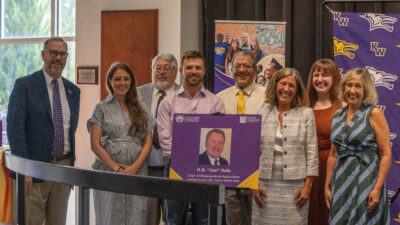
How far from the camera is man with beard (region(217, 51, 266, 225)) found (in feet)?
12.3

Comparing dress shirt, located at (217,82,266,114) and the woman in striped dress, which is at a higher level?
dress shirt, located at (217,82,266,114)

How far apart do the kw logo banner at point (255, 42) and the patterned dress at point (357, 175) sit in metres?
1.84

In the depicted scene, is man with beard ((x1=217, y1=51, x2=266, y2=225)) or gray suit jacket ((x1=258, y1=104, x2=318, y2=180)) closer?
gray suit jacket ((x1=258, y1=104, x2=318, y2=180))

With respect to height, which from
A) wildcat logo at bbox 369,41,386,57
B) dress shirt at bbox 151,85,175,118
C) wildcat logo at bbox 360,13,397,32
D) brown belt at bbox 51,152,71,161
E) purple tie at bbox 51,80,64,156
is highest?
wildcat logo at bbox 360,13,397,32

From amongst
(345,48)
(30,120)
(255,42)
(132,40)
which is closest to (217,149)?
(30,120)

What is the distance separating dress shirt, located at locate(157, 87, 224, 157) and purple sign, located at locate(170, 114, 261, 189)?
1.16 ft

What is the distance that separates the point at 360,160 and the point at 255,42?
214 centimetres

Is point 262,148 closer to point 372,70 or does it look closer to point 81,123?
point 372,70

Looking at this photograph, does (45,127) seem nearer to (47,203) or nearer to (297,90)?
(47,203)

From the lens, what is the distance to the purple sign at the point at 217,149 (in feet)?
10.3

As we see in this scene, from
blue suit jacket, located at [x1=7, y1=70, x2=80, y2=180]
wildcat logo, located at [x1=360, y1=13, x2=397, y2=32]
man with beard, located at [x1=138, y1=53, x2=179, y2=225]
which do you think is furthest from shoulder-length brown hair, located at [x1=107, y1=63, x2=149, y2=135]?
wildcat logo, located at [x1=360, y1=13, x2=397, y2=32]

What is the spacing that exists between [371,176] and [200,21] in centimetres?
315

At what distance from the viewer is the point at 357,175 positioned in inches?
129

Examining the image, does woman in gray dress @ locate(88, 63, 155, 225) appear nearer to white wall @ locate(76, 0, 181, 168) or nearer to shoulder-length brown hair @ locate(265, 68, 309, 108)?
shoulder-length brown hair @ locate(265, 68, 309, 108)
